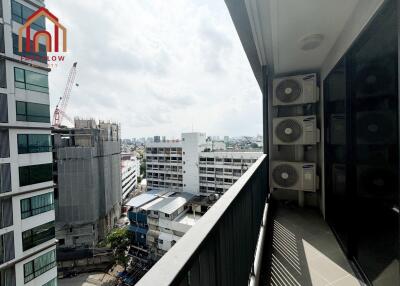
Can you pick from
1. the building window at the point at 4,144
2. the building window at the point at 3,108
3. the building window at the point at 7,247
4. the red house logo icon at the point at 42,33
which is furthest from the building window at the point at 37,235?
the red house logo icon at the point at 42,33

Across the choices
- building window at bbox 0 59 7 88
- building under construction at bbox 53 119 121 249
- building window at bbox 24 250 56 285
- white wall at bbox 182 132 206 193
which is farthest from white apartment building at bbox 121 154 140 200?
building window at bbox 0 59 7 88

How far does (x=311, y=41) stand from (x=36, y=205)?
361 inches

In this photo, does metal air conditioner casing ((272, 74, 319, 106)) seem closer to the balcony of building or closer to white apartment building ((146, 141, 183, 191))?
the balcony of building

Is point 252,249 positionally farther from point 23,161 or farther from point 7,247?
point 7,247

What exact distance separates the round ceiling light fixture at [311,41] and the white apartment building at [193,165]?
52.4 ft

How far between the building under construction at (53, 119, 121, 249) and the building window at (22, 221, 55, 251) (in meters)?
6.91

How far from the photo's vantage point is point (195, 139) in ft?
70.7

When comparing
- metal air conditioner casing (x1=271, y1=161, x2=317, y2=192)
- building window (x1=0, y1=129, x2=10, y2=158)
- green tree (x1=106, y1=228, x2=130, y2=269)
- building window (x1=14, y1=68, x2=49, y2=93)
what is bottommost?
green tree (x1=106, y1=228, x2=130, y2=269)

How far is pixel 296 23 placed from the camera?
175 centimetres

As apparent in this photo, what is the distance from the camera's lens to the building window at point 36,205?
6398mm

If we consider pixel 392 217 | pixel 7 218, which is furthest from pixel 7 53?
pixel 392 217

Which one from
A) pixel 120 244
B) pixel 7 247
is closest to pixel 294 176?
pixel 7 247

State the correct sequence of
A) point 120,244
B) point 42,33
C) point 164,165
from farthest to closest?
point 164,165, point 120,244, point 42,33

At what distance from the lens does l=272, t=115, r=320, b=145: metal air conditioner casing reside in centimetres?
284
